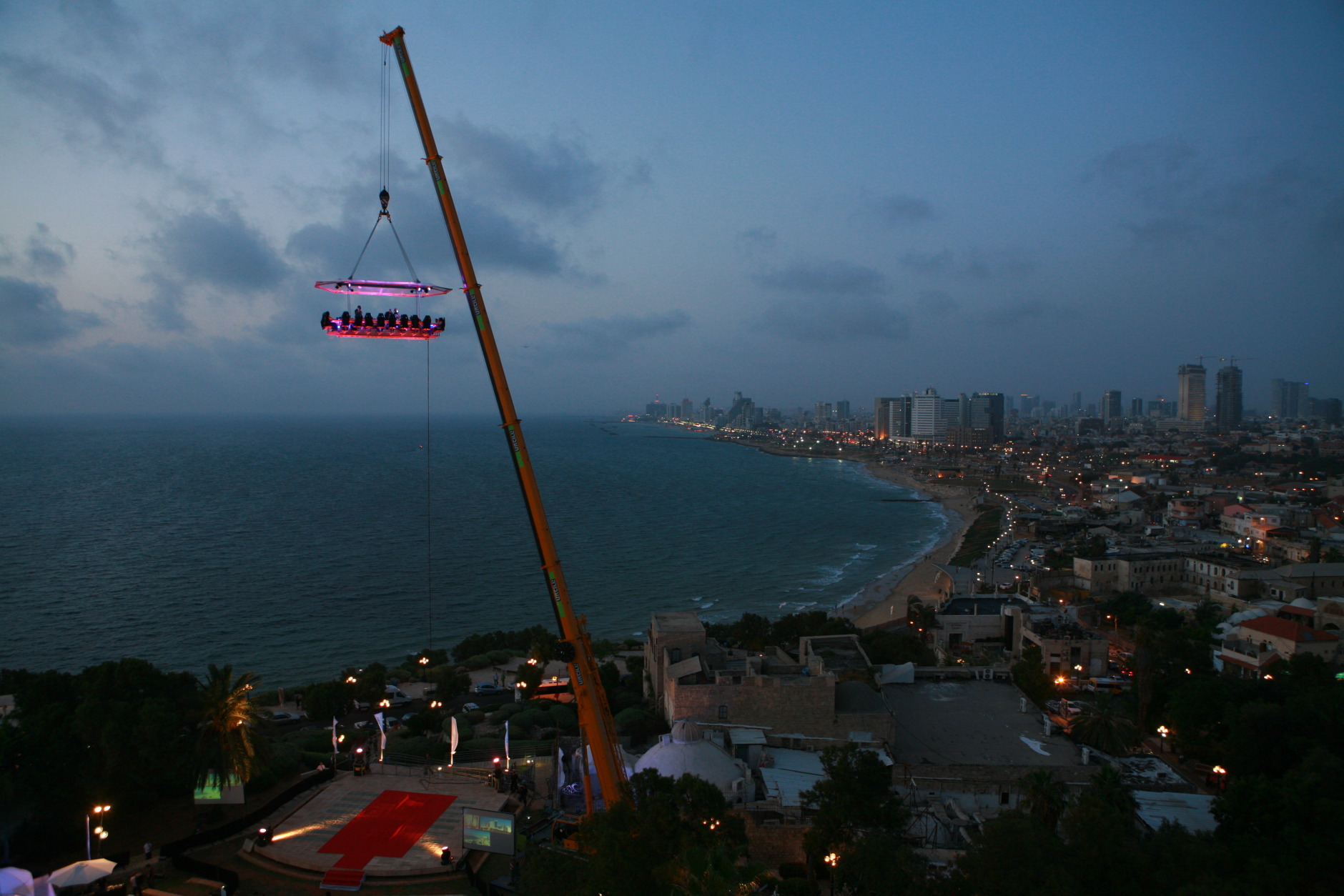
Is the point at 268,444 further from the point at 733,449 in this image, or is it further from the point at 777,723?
the point at 777,723

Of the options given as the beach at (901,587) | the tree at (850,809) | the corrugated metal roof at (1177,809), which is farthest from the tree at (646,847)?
the beach at (901,587)

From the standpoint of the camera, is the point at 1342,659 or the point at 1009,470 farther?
the point at 1009,470

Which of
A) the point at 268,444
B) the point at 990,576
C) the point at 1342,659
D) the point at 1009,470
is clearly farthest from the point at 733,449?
the point at 1342,659

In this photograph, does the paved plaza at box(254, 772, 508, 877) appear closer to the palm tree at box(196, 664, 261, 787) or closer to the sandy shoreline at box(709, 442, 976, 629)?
the palm tree at box(196, 664, 261, 787)

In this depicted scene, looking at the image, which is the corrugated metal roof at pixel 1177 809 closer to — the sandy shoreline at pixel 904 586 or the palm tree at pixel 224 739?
the palm tree at pixel 224 739

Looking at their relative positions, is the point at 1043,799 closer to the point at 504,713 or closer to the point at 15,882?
the point at 504,713
